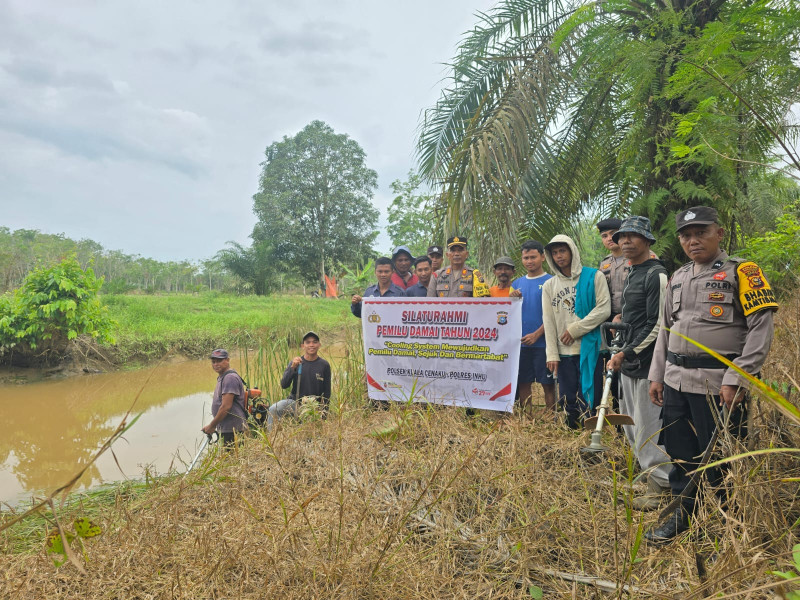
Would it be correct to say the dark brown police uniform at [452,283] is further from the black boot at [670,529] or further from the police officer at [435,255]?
the black boot at [670,529]

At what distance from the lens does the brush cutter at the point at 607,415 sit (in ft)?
9.00

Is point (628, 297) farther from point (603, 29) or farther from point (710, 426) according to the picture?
point (603, 29)

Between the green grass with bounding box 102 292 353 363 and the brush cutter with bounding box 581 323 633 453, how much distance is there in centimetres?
468

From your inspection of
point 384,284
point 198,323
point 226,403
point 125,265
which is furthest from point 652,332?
point 125,265

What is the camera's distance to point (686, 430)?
248 cm

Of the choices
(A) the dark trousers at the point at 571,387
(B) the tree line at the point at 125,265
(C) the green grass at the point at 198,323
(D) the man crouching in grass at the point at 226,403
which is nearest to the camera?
(A) the dark trousers at the point at 571,387

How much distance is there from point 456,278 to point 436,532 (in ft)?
8.97

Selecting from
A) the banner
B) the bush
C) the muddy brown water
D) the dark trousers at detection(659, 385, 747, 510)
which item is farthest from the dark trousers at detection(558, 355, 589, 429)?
the bush

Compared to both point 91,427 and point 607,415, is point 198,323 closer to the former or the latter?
point 91,427

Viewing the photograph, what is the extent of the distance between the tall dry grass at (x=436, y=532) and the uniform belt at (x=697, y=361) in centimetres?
27

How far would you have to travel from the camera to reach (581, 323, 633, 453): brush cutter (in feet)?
9.00

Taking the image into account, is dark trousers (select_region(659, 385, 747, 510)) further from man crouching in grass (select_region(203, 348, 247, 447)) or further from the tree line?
the tree line

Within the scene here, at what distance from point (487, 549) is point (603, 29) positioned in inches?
206

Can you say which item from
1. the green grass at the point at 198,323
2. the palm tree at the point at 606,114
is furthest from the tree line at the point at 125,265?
the palm tree at the point at 606,114
